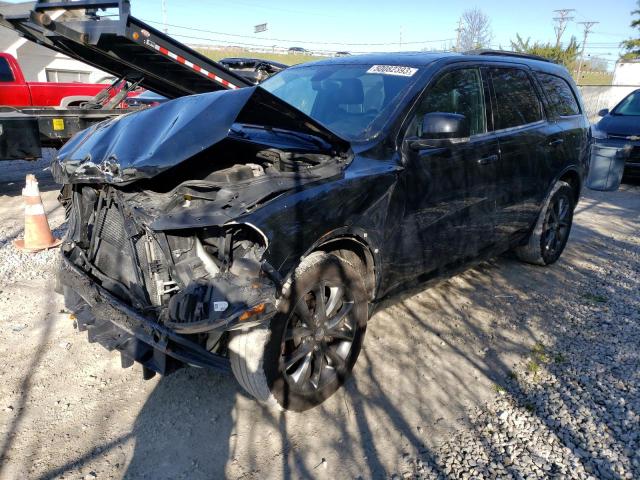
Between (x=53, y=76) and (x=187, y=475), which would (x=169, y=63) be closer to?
(x=187, y=475)

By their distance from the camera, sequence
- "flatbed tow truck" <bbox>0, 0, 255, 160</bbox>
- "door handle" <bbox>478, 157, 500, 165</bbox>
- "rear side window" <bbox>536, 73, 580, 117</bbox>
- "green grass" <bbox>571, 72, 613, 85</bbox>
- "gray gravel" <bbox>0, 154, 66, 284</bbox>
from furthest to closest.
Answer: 1. "green grass" <bbox>571, 72, 613, 85</bbox>
2. "rear side window" <bbox>536, 73, 580, 117</bbox>
3. "gray gravel" <bbox>0, 154, 66, 284</bbox>
4. "flatbed tow truck" <bbox>0, 0, 255, 160</bbox>
5. "door handle" <bbox>478, 157, 500, 165</bbox>

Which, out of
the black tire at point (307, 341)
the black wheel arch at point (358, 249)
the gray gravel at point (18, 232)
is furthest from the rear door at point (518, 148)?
the gray gravel at point (18, 232)

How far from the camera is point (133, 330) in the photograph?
255cm

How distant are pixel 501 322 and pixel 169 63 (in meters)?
3.58

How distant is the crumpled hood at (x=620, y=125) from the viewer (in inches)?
419

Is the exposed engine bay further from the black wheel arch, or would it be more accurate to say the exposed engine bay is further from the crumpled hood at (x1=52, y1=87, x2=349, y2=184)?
the black wheel arch

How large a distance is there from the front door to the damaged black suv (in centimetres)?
1

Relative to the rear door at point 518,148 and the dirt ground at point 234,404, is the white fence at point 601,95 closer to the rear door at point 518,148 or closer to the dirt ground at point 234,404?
the rear door at point 518,148

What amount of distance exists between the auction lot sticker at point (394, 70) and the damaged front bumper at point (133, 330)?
209cm

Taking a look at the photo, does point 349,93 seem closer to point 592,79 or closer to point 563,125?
point 563,125

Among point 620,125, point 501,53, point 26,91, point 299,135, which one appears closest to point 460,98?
point 501,53

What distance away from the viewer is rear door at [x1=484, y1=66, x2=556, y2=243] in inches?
163

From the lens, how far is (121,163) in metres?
2.59

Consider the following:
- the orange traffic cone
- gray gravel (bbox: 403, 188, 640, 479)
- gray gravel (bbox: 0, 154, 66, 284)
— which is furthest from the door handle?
the orange traffic cone
